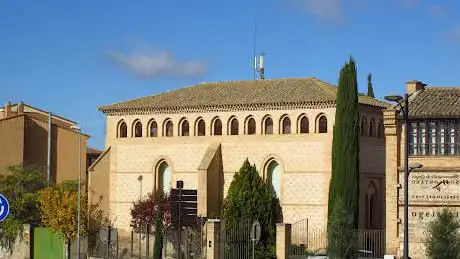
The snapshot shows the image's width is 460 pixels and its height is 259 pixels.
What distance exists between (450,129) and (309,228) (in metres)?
12.4

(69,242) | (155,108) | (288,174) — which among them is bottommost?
(69,242)

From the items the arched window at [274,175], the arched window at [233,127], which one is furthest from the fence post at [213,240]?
the arched window at [233,127]

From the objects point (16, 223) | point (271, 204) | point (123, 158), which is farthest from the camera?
point (123, 158)

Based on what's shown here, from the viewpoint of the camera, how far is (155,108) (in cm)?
5491

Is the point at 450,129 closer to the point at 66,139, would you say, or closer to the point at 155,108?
the point at 155,108

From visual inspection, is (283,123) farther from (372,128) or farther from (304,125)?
(372,128)

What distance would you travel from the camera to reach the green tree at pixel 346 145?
4262 centimetres

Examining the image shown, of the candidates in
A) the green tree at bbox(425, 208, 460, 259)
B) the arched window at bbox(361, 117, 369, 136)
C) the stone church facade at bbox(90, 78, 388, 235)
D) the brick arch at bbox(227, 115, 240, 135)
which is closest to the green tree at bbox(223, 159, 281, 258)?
the stone church facade at bbox(90, 78, 388, 235)

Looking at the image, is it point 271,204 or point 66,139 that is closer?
point 271,204

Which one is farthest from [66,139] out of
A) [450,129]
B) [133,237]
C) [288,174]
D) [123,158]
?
[450,129]

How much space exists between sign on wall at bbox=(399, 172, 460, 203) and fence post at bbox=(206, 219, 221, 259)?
9225 mm

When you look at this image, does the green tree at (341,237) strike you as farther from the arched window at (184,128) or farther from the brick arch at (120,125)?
the brick arch at (120,125)

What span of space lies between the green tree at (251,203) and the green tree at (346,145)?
17.0ft

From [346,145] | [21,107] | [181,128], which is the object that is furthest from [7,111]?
[346,145]
